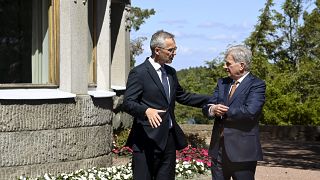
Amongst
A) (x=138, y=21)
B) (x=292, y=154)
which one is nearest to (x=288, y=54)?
(x=138, y=21)

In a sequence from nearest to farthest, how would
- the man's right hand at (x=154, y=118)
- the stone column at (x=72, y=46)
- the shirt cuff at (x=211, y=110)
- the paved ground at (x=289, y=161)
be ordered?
the man's right hand at (x=154, y=118)
the shirt cuff at (x=211, y=110)
the stone column at (x=72, y=46)
the paved ground at (x=289, y=161)

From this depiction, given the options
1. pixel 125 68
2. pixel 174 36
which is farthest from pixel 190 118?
pixel 174 36

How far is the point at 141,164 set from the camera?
18.7 ft

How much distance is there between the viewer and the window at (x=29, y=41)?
29.2ft

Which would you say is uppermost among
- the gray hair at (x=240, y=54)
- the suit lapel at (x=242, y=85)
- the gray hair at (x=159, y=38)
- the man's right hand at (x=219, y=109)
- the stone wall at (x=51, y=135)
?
the gray hair at (x=159, y=38)

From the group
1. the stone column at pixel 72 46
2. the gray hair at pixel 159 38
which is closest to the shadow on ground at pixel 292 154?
the stone column at pixel 72 46

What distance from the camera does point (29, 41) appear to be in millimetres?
9117

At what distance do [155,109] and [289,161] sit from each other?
32.9 ft

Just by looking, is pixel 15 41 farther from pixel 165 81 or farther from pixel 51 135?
pixel 165 81

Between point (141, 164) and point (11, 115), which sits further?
point (11, 115)

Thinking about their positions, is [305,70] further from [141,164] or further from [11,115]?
[141,164]

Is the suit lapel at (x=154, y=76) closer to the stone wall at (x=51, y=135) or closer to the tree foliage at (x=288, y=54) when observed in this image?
the stone wall at (x=51, y=135)

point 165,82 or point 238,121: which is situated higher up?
point 165,82

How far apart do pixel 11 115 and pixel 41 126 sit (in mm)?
466
